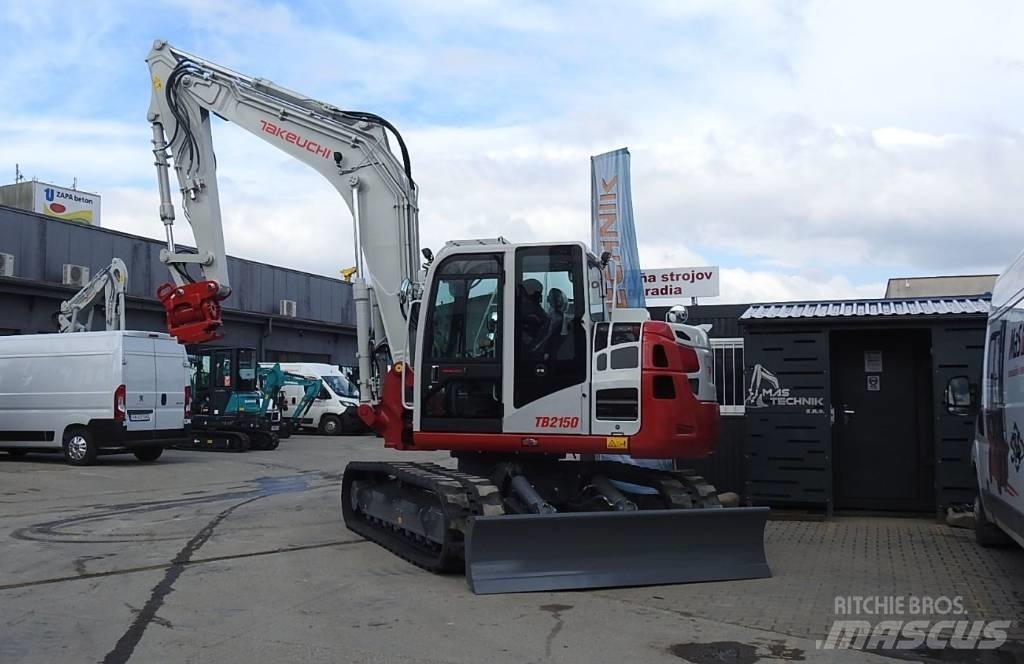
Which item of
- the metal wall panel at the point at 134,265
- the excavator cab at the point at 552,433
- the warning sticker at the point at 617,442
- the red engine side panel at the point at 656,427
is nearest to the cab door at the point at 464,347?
the excavator cab at the point at 552,433

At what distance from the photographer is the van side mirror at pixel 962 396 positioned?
927 cm

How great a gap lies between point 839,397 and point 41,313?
2214 centimetres

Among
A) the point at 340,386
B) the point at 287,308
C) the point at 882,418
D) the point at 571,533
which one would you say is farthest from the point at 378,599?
the point at 287,308

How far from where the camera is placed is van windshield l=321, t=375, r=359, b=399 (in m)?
31.5

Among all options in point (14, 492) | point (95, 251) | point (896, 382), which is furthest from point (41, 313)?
point (896, 382)

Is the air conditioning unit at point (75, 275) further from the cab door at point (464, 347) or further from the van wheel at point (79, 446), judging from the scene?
the cab door at point (464, 347)

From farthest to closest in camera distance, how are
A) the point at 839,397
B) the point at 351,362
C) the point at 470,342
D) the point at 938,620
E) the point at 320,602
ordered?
the point at 351,362, the point at 839,397, the point at 470,342, the point at 320,602, the point at 938,620

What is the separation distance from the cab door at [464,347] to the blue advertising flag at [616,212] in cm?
996

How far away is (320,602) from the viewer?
23.3ft

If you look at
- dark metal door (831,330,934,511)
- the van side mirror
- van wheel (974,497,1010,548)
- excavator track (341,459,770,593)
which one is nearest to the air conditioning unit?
excavator track (341,459,770,593)

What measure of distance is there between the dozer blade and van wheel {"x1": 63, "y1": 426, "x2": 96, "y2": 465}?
12655 mm

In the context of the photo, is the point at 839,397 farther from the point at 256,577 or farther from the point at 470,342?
the point at 256,577

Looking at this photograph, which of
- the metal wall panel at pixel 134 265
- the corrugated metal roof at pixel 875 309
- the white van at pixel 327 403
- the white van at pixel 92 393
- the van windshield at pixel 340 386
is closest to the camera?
the corrugated metal roof at pixel 875 309

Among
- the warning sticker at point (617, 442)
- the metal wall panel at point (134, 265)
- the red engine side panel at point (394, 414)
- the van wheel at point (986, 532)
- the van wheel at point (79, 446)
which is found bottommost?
the van wheel at point (986, 532)
